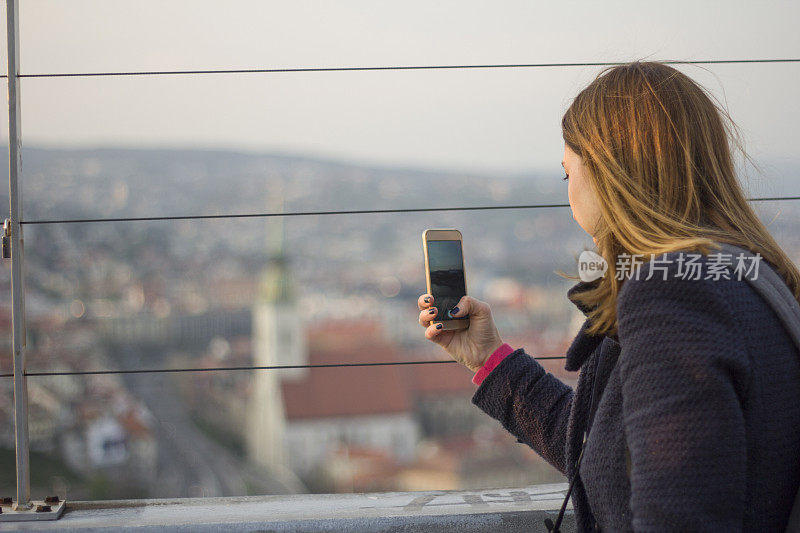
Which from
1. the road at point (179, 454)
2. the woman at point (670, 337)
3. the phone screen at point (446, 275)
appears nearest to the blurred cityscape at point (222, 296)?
the road at point (179, 454)

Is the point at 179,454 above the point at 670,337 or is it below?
below

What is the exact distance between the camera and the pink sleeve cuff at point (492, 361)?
1108mm

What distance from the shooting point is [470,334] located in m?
1.14

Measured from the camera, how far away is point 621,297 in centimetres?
70

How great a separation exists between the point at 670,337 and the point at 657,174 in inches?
9.1

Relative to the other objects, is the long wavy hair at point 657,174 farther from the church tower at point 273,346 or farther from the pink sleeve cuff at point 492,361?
the church tower at point 273,346

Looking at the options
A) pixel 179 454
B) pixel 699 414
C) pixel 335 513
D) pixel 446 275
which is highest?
pixel 446 275

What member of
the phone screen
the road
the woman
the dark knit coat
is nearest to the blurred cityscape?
the road

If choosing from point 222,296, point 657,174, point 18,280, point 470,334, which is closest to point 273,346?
point 222,296

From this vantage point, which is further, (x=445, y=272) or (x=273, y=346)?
(x=273, y=346)

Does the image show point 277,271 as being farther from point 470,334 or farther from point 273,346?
point 470,334

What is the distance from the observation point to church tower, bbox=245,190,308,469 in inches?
62.4

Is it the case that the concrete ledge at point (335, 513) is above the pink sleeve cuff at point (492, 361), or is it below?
below

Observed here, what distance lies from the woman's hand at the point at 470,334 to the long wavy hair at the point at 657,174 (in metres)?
0.29
